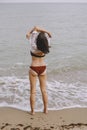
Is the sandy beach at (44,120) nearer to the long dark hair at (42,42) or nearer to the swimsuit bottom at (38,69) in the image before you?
the swimsuit bottom at (38,69)

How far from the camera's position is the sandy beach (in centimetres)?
591

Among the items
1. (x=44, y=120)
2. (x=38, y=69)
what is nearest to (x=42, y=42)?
(x=38, y=69)

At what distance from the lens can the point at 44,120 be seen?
6.25 meters

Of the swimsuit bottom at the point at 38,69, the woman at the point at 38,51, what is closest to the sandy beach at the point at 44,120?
the woman at the point at 38,51

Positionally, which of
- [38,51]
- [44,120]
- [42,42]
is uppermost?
[42,42]

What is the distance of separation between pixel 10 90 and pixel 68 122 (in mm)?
2665

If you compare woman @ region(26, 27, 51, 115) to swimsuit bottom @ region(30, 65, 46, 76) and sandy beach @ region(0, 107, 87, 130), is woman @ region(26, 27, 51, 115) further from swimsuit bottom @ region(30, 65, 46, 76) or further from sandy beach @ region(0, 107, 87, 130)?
sandy beach @ region(0, 107, 87, 130)

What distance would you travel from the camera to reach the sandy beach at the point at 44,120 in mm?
5910

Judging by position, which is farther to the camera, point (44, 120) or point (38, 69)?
point (38, 69)

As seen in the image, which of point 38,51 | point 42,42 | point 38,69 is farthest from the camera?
point 38,69

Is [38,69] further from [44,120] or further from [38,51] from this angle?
[44,120]

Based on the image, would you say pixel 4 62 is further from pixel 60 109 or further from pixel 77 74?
pixel 60 109

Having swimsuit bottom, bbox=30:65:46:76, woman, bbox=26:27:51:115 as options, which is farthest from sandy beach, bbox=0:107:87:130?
swimsuit bottom, bbox=30:65:46:76

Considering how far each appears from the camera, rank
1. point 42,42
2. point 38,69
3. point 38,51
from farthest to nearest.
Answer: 1. point 38,69
2. point 38,51
3. point 42,42
